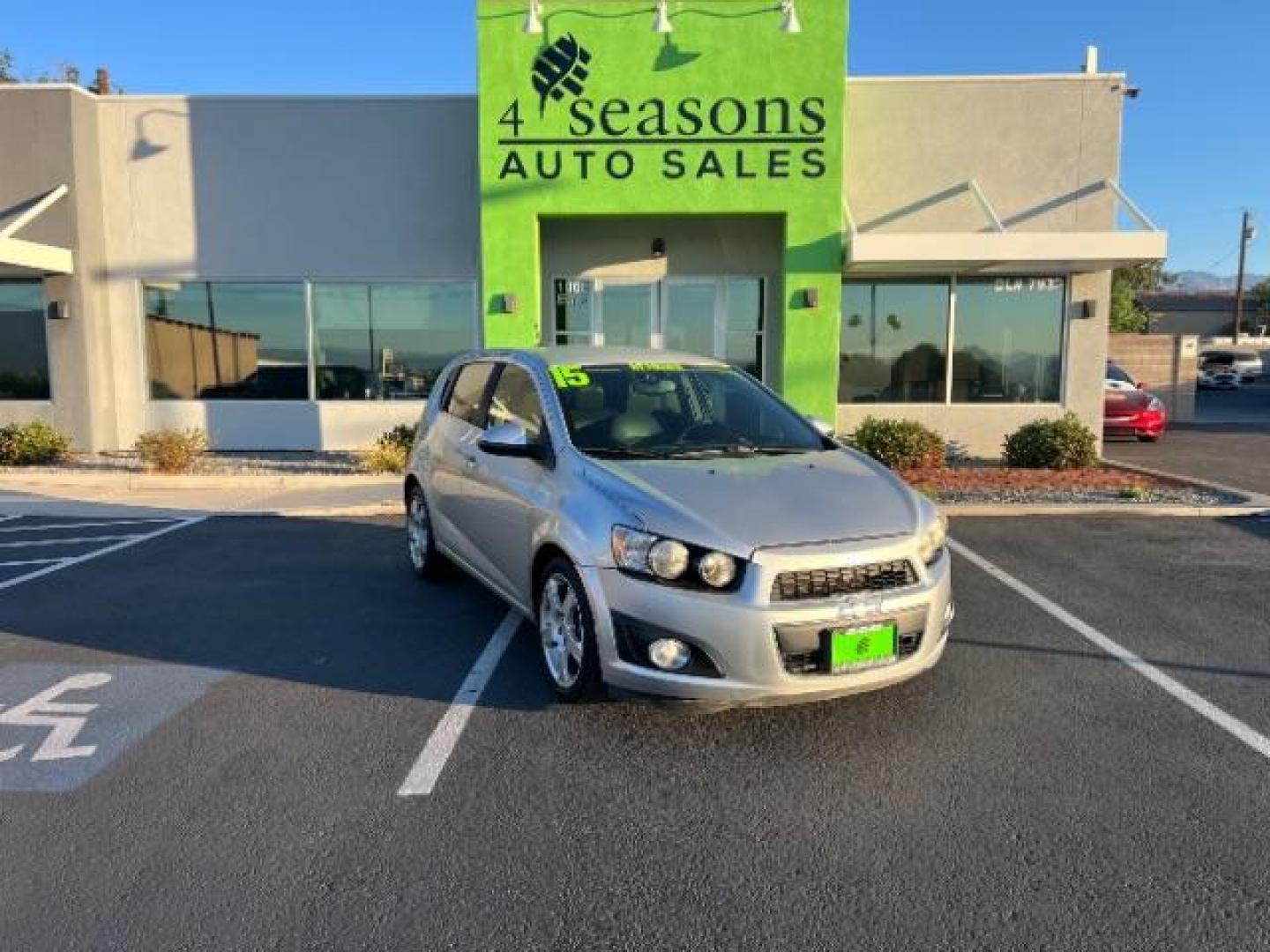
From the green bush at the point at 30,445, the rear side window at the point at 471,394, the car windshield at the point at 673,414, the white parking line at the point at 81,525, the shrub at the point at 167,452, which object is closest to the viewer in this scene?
the car windshield at the point at 673,414

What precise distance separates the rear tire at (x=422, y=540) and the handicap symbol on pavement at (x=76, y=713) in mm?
1913

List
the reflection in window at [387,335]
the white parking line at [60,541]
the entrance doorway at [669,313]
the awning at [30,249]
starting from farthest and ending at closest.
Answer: the reflection in window at [387,335]
the entrance doorway at [669,313]
the awning at [30,249]
the white parking line at [60,541]

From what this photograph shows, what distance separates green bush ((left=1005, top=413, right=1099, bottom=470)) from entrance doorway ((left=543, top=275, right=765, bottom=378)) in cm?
392

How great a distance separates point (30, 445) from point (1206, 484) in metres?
14.9

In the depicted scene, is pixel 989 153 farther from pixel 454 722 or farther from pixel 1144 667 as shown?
pixel 454 722

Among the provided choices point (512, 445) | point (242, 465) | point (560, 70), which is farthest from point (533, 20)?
point (512, 445)

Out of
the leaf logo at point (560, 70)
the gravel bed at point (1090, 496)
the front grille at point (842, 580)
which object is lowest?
the gravel bed at point (1090, 496)

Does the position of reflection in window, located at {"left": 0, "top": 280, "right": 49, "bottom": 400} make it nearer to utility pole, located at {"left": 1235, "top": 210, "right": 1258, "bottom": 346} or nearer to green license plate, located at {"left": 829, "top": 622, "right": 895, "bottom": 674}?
green license plate, located at {"left": 829, "top": 622, "right": 895, "bottom": 674}

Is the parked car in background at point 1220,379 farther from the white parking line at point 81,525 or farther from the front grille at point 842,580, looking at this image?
the front grille at point 842,580

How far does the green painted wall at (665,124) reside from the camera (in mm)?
11711

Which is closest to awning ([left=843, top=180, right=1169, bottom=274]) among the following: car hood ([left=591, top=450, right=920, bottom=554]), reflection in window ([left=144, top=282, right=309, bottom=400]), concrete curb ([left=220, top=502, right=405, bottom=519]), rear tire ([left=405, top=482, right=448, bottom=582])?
concrete curb ([left=220, top=502, right=405, bottom=519])

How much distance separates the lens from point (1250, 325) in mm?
76875

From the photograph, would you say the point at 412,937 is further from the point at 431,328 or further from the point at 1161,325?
the point at 1161,325

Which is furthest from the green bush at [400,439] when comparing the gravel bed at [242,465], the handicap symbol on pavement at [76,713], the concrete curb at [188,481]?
the handicap symbol on pavement at [76,713]
